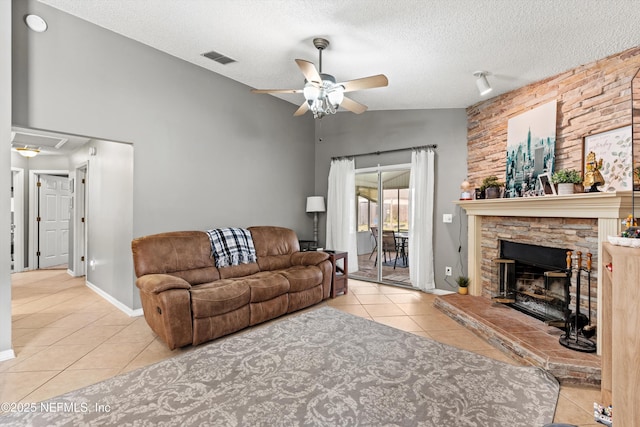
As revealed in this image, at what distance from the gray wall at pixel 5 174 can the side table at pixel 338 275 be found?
10.8 feet

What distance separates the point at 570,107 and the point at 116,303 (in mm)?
5695

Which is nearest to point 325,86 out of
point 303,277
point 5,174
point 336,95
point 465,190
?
point 336,95

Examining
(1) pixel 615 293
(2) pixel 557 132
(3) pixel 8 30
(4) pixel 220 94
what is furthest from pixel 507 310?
(3) pixel 8 30

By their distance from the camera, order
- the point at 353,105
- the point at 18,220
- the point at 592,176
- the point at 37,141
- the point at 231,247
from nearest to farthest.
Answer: the point at 592,176, the point at 353,105, the point at 231,247, the point at 37,141, the point at 18,220

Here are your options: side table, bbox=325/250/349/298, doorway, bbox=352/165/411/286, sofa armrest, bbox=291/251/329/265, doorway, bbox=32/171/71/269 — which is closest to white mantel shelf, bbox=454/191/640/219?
doorway, bbox=352/165/411/286

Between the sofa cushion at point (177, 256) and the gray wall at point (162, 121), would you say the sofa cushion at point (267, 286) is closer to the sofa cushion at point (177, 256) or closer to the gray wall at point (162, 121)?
the sofa cushion at point (177, 256)

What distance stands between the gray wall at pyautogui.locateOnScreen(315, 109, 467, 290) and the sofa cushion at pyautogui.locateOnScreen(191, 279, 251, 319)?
3005 mm

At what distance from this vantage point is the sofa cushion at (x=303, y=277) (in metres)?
3.68

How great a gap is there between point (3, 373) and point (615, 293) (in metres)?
3.88

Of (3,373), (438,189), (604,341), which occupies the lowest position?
(3,373)

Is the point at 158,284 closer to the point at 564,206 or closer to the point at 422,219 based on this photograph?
the point at 422,219

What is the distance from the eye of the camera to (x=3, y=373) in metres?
2.31

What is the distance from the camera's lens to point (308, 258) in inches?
170

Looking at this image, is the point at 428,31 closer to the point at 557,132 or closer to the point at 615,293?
the point at 557,132
